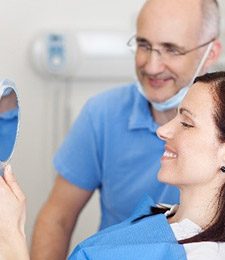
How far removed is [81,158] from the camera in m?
1.83

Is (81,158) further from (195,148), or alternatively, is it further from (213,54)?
(195,148)

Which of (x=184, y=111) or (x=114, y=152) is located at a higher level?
(x=184, y=111)

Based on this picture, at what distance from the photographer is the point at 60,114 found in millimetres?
2287

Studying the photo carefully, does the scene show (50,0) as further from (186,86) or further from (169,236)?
(169,236)

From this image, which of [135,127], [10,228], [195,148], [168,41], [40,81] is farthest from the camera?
[40,81]

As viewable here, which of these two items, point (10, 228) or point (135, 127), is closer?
point (10, 228)

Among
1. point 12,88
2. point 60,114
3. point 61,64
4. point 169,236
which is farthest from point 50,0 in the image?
point 169,236

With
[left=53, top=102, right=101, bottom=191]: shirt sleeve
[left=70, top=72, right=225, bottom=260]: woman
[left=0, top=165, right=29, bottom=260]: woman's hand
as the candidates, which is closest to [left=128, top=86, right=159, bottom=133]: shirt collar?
[left=53, top=102, right=101, bottom=191]: shirt sleeve

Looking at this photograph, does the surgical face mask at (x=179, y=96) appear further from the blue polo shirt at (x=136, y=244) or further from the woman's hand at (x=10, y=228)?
the woman's hand at (x=10, y=228)

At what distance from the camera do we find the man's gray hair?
1692 mm

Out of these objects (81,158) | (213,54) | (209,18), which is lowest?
(81,158)

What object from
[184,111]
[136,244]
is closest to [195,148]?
[184,111]

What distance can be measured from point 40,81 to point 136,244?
113 cm

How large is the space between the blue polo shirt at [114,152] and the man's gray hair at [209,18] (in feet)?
0.92
